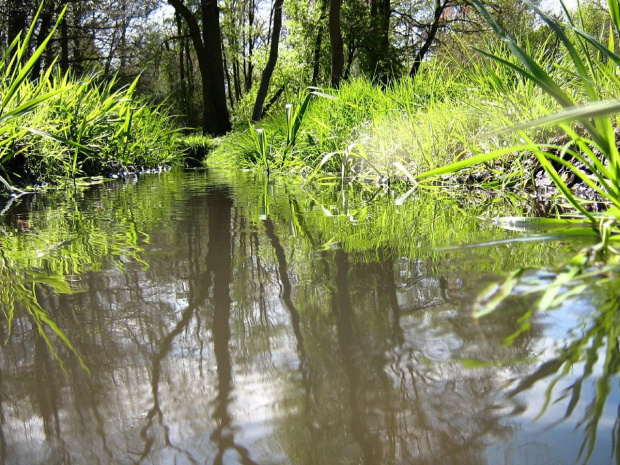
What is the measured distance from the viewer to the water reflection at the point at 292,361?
55 centimetres

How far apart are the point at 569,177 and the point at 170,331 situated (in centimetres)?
217

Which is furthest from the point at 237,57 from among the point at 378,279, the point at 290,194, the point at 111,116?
the point at 378,279

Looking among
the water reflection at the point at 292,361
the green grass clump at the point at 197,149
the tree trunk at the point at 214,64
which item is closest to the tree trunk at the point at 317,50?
the tree trunk at the point at 214,64

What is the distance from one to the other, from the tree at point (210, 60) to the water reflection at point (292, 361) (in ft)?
37.0

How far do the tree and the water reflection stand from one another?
1128 centimetres

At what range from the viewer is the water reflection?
548mm

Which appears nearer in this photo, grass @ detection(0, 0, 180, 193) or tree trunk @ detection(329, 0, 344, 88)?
grass @ detection(0, 0, 180, 193)

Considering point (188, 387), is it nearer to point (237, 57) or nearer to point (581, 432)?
point (581, 432)

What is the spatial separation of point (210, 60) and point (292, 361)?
12242mm

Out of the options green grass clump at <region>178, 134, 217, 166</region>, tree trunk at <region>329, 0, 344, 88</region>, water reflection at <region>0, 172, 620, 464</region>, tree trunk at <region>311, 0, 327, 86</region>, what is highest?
tree trunk at <region>311, 0, 327, 86</region>

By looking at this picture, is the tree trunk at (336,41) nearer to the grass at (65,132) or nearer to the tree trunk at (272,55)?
the tree trunk at (272,55)

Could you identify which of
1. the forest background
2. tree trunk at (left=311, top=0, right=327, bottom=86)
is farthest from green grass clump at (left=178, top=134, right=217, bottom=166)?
tree trunk at (left=311, top=0, right=327, bottom=86)

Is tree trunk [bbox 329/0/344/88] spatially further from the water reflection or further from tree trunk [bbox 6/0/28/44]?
tree trunk [bbox 6/0/28/44]

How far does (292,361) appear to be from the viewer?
741 mm
